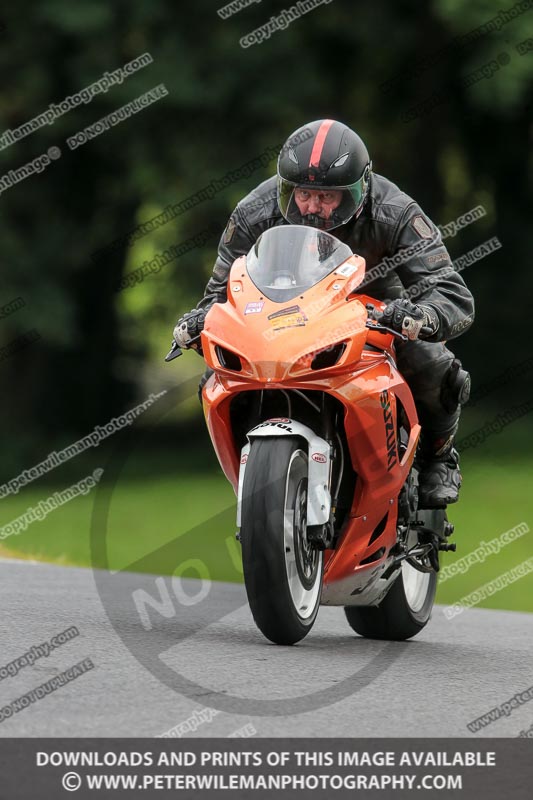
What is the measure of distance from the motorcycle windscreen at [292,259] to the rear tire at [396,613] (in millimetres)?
1649

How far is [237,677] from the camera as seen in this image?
15.7ft

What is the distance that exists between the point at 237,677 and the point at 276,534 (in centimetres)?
53

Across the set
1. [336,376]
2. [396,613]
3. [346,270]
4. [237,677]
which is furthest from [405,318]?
[396,613]

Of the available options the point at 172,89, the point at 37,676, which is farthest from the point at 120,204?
the point at 37,676

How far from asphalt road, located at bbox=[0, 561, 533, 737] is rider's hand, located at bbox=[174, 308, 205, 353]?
1.21 meters

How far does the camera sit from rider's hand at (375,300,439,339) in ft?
18.2

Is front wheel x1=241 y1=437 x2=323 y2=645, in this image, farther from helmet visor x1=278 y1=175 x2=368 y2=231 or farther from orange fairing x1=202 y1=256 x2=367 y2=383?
helmet visor x1=278 y1=175 x2=368 y2=231

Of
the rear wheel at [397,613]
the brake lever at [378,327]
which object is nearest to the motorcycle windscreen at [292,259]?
the brake lever at [378,327]

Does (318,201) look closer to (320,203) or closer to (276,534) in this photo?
(320,203)

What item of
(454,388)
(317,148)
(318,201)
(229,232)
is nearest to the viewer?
(317,148)

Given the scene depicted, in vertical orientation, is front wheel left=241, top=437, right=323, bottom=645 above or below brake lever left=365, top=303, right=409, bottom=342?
below

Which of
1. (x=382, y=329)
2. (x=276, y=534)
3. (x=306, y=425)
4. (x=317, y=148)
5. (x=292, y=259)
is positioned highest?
(x=317, y=148)

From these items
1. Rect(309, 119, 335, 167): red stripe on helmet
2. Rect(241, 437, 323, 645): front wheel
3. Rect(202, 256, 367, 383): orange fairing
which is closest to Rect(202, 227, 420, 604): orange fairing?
Rect(202, 256, 367, 383): orange fairing
